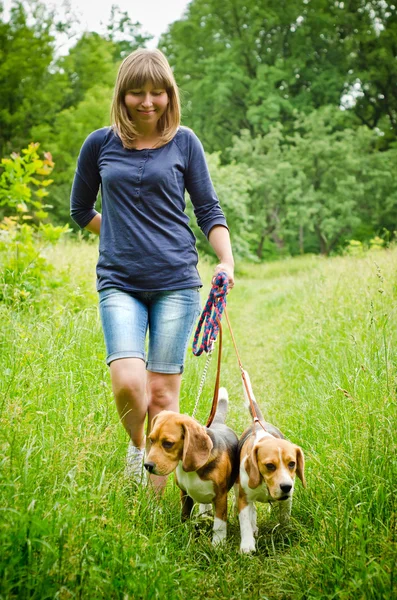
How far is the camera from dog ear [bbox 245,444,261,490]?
294 centimetres

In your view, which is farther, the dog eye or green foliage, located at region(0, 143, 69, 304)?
green foliage, located at region(0, 143, 69, 304)

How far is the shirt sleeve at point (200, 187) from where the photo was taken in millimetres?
3256

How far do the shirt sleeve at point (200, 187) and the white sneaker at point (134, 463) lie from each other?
1.37m

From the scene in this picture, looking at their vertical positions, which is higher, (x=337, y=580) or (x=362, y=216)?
(x=337, y=580)

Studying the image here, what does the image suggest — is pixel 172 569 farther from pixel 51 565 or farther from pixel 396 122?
pixel 396 122

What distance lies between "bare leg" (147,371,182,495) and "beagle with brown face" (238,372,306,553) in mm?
485

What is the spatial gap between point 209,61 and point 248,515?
33.5 m

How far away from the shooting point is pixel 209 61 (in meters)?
32.9

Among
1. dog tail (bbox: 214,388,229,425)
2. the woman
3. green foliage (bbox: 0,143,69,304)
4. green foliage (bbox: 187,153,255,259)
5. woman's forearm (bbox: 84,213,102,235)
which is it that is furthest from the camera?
green foliage (bbox: 187,153,255,259)

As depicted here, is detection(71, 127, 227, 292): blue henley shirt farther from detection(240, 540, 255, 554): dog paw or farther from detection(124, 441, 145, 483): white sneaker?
detection(240, 540, 255, 554): dog paw

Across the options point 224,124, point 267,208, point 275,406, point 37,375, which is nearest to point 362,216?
point 267,208

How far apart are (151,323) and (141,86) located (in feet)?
4.32

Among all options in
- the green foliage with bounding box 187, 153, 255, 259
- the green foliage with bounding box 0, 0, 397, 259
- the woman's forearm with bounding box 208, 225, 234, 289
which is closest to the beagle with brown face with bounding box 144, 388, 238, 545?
the woman's forearm with bounding box 208, 225, 234, 289

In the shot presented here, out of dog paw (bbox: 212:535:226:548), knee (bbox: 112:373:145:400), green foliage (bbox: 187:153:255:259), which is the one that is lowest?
green foliage (bbox: 187:153:255:259)
